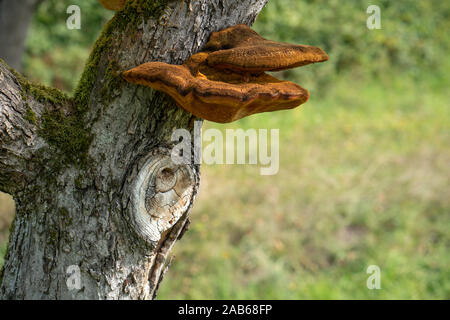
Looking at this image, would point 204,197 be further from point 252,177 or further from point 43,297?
point 43,297

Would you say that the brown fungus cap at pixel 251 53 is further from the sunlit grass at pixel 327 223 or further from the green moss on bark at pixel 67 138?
the sunlit grass at pixel 327 223

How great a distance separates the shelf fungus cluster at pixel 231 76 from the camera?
1395 millimetres

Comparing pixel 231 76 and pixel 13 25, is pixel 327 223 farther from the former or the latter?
pixel 13 25

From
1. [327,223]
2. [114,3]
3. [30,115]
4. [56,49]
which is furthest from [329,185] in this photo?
[56,49]

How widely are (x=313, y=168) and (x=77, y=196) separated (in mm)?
4513

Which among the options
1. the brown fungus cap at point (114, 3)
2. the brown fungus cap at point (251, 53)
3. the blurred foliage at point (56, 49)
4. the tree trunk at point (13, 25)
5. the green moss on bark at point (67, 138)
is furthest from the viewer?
the blurred foliage at point (56, 49)

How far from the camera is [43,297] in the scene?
1.82m

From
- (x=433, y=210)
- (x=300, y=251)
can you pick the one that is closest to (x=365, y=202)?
(x=433, y=210)

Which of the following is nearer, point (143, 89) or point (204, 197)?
point (143, 89)

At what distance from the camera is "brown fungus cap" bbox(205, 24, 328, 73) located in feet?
4.92

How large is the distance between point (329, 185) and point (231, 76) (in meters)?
4.16

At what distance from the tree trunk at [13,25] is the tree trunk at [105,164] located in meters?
3.51

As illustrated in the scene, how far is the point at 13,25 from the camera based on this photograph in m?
4.87

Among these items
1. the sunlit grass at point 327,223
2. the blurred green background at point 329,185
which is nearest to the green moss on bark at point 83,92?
the blurred green background at point 329,185
